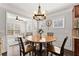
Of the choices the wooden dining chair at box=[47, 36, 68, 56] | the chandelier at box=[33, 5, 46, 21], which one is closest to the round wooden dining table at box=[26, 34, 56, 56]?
the wooden dining chair at box=[47, 36, 68, 56]

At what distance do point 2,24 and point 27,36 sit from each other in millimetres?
408

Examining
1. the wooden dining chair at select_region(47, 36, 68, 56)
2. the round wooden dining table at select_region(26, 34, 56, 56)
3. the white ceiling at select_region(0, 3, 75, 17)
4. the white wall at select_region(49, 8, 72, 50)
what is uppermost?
the white ceiling at select_region(0, 3, 75, 17)

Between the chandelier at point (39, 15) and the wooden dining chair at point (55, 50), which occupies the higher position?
the chandelier at point (39, 15)

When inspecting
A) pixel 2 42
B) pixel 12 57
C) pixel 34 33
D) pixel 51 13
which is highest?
pixel 51 13

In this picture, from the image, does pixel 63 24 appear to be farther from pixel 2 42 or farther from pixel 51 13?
pixel 2 42

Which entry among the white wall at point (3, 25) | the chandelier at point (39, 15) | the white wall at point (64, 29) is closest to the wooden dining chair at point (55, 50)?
the white wall at point (64, 29)

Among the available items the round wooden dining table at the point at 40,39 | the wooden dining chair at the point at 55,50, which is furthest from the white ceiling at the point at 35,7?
the wooden dining chair at the point at 55,50

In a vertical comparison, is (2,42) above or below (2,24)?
below

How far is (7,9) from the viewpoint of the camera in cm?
152

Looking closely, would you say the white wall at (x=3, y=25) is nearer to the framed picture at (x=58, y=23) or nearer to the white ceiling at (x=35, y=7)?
the white ceiling at (x=35, y=7)

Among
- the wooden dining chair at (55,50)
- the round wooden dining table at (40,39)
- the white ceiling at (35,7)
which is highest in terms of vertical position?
the white ceiling at (35,7)

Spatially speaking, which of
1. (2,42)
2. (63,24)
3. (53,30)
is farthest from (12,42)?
(63,24)

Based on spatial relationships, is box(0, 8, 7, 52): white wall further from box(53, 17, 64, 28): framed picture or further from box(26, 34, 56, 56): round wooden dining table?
box(53, 17, 64, 28): framed picture

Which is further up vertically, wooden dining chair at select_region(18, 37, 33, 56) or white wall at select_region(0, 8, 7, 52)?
white wall at select_region(0, 8, 7, 52)
